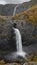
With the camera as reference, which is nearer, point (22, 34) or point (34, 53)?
point (34, 53)

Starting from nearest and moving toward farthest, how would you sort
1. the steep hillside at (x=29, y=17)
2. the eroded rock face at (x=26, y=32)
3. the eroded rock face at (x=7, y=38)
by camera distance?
the eroded rock face at (x=7, y=38)
the eroded rock face at (x=26, y=32)
the steep hillside at (x=29, y=17)

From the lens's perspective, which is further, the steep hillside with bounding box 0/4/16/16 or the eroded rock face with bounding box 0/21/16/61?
the steep hillside with bounding box 0/4/16/16

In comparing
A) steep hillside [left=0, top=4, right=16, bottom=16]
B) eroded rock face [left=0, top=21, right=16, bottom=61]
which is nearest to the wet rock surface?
eroded rock face [left=0, top=21, right=16, bottom=61]

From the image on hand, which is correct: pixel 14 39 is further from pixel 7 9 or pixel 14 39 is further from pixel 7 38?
pixel 7 9

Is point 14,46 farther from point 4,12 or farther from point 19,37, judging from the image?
point 4,12

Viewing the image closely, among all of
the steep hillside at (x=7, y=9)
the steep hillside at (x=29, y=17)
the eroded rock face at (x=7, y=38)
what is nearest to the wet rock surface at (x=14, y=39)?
the eroded rock face at (x=7, y=38)

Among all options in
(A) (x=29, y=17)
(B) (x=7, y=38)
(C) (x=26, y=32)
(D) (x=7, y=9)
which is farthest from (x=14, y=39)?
(D) (x=7, y=9)

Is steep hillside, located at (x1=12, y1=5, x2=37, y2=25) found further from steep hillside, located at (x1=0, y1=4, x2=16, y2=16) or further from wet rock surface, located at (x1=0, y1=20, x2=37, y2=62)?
steep hillside, located at (x1=0, y1=4, x2=16, y2=16)

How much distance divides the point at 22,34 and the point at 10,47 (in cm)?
317

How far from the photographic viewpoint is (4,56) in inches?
1521

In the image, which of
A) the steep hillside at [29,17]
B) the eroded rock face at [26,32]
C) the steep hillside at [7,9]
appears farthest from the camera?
the steep hillside at [7,9]

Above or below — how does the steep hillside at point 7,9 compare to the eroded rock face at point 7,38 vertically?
above

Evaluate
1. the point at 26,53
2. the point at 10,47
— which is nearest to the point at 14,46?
the point at 10,47

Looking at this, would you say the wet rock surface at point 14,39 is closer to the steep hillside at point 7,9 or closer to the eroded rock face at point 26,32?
the eroded rock face at point 26,32
